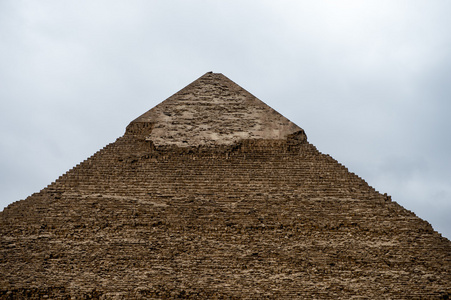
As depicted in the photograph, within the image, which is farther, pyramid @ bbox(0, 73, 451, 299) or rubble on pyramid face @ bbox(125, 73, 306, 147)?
rubble on pyramid face @ bbox(125, 73, 306, 147)

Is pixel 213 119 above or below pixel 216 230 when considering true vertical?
above

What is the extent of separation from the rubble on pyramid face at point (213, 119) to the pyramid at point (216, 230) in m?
0.08

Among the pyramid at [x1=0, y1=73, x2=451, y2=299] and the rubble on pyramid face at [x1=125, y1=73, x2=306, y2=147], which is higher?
the rubble on pyramid face at [x1=125, y1=73, x2=306, y2=147]

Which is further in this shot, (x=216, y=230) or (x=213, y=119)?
(x=213, y=119)

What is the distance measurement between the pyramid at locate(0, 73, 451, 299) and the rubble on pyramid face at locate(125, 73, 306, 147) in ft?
0.26

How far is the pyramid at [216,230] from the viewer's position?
814 cm

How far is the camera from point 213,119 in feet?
39.3

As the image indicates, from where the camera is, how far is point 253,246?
8781 millimetres

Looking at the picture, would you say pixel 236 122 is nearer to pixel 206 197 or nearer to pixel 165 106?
pixel 165 106

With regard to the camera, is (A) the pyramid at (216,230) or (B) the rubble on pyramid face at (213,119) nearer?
(A) the pyramid at (216,230)

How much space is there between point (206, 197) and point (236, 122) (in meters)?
2.73

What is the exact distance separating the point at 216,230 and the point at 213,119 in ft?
12.0

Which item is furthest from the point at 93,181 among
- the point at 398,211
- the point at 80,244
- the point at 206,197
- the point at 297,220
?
the point at 398,211

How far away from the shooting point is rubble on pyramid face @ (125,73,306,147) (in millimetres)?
11344
